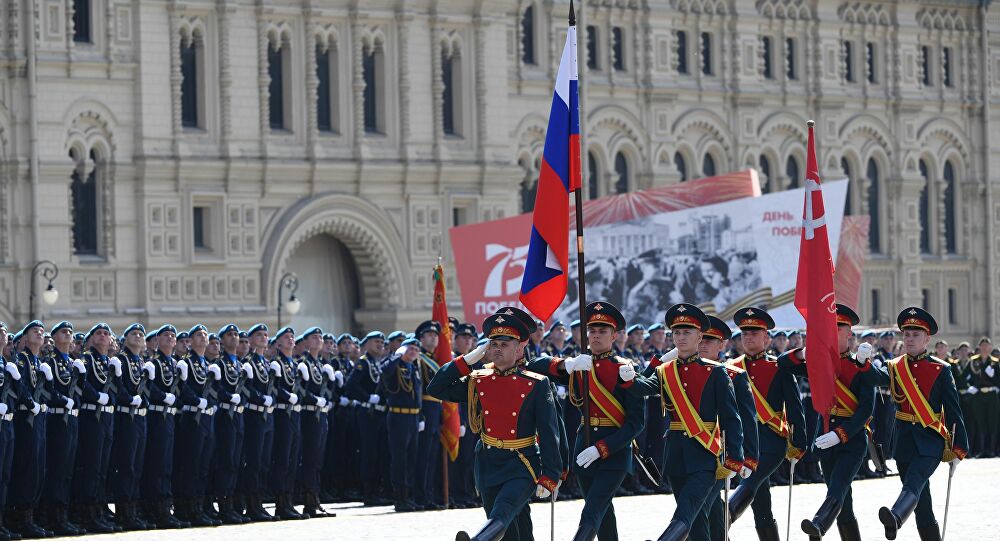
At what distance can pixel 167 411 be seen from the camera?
19.2 meters

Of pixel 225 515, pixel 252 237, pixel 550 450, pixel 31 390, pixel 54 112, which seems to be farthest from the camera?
pixel 252 237

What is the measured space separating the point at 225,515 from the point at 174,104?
59.0ft

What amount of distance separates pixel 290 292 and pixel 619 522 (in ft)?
65.7

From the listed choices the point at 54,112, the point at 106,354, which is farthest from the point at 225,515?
the point at 54,112

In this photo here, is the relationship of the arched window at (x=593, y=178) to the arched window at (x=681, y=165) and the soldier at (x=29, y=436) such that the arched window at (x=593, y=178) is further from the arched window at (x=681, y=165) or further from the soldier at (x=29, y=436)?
the soldier at (x=29, y=436)

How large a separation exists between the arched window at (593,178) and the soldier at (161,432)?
25.0m

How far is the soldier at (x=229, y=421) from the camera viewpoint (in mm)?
19656

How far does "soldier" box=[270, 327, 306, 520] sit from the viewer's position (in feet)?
66.3

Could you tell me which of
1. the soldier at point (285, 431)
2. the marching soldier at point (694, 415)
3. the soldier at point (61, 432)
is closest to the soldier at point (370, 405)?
the soldier at point (285, 431)

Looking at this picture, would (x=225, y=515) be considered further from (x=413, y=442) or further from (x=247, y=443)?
(x=413, y=442)

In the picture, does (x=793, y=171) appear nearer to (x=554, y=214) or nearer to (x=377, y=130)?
(x=377, y=130)

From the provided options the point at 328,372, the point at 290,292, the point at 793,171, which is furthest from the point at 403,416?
the point at 793,171

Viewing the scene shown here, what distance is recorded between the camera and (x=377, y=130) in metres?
39.9

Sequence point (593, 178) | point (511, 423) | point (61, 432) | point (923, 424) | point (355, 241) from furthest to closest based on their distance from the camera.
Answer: point (593, 178) < point (355, 241) < point (61, 432) < point (923, 424) < point (511, 423)
